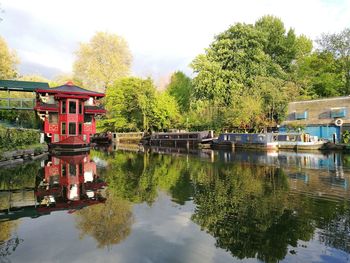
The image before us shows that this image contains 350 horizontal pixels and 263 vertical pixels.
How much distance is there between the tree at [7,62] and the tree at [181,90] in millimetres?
31577

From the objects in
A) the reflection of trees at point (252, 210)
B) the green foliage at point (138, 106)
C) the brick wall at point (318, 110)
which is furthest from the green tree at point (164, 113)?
the reflection of trees at point (252, 210)

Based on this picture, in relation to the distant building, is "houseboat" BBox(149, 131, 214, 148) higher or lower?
lower

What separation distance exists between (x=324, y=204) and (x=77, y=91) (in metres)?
32.8

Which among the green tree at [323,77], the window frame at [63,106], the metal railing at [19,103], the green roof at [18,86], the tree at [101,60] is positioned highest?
the tree at [101,60]

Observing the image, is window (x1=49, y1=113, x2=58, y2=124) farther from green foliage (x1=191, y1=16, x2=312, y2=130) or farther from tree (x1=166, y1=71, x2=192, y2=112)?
tree (x1=166, y1=71, x2=192, y2=112)

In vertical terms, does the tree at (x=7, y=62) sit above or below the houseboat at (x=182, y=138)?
above

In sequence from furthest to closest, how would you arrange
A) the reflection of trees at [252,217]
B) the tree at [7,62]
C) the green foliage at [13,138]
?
the tree at [7,62] < the green foliage at [13,138] < the reflection of trees at [252,217]

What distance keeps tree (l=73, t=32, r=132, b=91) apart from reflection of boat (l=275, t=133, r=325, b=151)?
38.1m

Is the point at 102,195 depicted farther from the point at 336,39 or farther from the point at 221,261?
the point at 336,39

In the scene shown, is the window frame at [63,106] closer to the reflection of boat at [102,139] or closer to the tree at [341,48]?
the reflection of boat at [102,139]

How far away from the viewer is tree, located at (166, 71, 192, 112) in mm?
68231

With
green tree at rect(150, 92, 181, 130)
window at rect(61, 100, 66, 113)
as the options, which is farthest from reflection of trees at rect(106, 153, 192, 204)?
green tree at rect(150, 92, 181, 130)

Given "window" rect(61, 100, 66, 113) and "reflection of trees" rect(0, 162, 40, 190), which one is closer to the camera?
"reflection of trees" rect(0, 162, 40, 190)

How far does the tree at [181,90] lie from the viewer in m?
68.2
